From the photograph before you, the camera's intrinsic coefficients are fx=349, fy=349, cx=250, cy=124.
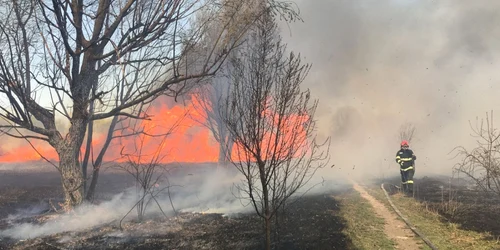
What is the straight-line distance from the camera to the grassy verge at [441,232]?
6855 mm

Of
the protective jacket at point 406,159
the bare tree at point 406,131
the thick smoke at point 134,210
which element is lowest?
the thick smoke at point 134,210

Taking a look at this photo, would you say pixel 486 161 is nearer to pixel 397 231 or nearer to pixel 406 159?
pixel 397 231

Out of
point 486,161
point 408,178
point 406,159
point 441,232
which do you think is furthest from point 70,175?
point 408,178

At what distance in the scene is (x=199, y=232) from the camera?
824cm

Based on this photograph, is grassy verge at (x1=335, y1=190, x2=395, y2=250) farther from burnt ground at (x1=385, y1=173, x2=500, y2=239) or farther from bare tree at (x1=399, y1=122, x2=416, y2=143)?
bare tree at (x1=399, y1=122, x2=416, y2=143)

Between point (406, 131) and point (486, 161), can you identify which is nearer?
point (486, 161)

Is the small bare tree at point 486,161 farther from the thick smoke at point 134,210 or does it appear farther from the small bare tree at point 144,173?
the small bare tree at point 144,173

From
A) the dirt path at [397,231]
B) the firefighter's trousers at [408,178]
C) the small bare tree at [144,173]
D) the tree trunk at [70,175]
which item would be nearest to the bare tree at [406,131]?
the firefighter's trousers at [408,178]

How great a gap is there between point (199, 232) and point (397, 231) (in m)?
4.62

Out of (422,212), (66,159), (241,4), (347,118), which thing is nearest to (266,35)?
(241,4)

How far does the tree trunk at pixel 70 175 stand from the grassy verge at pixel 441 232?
8599 millimetres

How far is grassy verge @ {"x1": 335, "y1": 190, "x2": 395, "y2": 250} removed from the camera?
709 cm

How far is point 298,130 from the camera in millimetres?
4441

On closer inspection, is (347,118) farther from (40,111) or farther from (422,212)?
(40,111)
